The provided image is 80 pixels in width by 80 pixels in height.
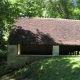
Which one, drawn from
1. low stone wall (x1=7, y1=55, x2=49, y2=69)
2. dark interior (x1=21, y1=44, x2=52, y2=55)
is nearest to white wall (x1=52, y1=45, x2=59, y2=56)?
dark interior (x1=21, y1=44, x2=52, y2=55)

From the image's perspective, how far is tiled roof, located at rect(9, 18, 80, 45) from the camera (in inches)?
770

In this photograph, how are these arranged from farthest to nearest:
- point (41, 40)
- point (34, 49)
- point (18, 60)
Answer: point (34, 49) → point (41, 40) → point (18, 60)

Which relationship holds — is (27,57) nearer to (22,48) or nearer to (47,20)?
(22,48)

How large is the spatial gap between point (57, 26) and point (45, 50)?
3.15m

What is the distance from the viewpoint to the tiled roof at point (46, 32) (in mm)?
19562

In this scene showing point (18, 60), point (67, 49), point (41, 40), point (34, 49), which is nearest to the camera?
point (18, 60)

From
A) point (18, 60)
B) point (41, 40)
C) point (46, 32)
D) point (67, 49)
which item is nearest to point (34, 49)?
point (41, 40)

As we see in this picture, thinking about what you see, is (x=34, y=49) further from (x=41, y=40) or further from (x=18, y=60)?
(x=18, y=60)

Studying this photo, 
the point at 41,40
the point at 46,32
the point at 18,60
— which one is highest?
the point at 46,32

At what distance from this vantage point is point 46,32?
68.8 feet

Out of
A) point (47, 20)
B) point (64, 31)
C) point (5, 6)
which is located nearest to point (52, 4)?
point (47, 20)

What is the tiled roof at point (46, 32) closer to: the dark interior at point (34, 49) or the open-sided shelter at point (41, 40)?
the open-sided shelter at point (41, 40)

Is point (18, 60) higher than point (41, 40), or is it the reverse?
point (41, 40)

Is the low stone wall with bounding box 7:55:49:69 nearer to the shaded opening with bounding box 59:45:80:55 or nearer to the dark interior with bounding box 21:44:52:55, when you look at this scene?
the dark interior with bounding box 21:44:52:55
